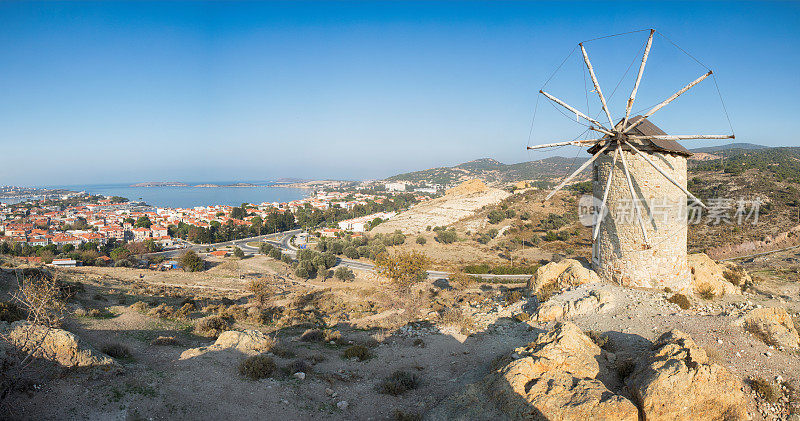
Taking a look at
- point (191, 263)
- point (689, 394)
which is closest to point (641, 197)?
point (689, 394)

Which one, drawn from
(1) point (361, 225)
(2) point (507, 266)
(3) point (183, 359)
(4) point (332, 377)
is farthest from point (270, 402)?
(1) point (361, 225)

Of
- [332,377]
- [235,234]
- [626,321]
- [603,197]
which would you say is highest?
[603,197]

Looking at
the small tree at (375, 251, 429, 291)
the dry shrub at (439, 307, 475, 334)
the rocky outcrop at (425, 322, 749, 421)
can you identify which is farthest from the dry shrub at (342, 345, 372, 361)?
the small tree at (375, 251, 429, 291)

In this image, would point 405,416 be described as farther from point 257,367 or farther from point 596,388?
point 257,367

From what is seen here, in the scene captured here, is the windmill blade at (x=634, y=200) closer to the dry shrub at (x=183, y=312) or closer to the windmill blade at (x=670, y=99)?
the windmill blade at (x=670, y=99)

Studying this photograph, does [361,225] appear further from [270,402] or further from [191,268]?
[270,402]

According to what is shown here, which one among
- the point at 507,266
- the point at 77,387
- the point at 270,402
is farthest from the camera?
the point at 507,266

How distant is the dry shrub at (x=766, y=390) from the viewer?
6317 millimetres

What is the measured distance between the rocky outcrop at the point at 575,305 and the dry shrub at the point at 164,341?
1136 centimetres

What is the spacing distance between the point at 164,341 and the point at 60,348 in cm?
392

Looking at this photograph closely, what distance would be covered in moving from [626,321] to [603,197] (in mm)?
3789

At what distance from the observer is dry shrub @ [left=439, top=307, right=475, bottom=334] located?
12.3m

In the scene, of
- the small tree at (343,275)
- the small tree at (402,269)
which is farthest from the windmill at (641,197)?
the small tree at (343,275)

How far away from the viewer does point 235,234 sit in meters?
71.4
